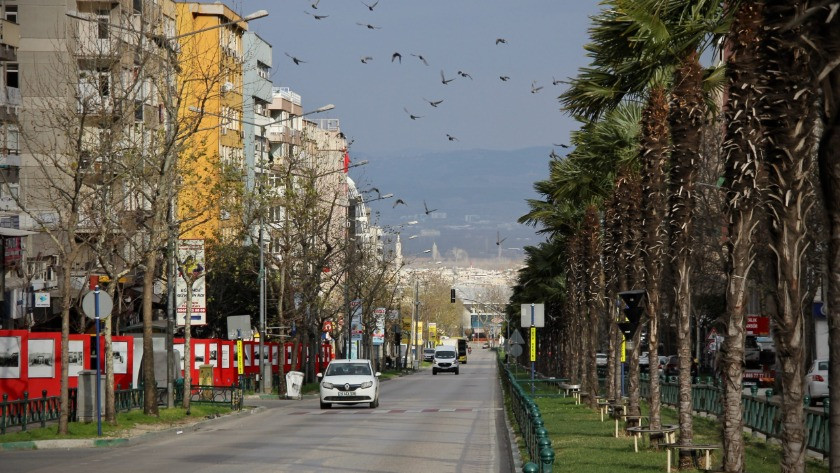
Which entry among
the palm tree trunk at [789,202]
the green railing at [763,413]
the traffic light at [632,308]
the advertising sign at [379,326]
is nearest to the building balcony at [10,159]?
the green railing at [763,413]

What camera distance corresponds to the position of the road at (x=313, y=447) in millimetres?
22312

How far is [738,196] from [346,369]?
30.1m

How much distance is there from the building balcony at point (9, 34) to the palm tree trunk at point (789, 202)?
53.5m

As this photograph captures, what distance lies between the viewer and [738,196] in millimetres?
17219

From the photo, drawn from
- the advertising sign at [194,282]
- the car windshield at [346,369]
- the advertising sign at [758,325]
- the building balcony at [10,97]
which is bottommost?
the car windshield at [346,369]

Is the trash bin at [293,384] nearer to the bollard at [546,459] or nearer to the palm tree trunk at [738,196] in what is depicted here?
the palm tree trunk at [738,196]

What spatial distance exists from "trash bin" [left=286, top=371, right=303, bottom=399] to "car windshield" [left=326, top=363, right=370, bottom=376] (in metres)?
9.00

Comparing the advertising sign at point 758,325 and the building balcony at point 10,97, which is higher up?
the building balcony at point 10,97

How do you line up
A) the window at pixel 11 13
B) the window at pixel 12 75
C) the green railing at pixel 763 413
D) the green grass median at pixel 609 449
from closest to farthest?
the green grass median at pixel 609 449 → the green railing at pixel 763 413 → the window at pixel 12 75 → the window at pixel 11 13

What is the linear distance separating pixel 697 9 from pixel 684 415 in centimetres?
754

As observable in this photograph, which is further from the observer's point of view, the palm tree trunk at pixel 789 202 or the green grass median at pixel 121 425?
the green grass median at pixel 121 425

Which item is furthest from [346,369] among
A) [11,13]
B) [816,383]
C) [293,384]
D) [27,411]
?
[11,13]

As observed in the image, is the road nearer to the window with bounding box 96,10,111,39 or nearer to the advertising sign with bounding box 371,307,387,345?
the window with bounding box 96,10,111,39

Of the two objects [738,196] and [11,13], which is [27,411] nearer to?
[738,196]
